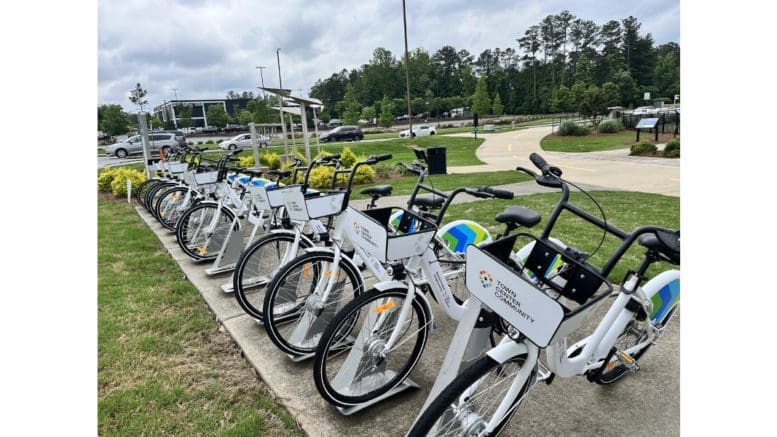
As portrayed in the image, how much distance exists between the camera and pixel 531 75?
60.3m

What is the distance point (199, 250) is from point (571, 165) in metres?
11.5

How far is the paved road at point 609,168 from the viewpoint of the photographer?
9.01 metres

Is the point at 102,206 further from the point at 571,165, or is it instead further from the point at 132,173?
the point at 571,165

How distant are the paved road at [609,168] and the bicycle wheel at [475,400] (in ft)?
24.8

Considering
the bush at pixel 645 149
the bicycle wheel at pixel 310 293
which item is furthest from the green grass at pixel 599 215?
the bush at pixel 645 149

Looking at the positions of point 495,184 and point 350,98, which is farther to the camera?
point 350,98

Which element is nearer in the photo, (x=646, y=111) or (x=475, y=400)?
(x=475, y=400)

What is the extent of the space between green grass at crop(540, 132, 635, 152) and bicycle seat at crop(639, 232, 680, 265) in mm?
17551

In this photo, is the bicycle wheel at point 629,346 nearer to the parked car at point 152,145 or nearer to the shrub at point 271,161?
the shrub at point 271,161

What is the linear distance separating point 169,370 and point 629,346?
2.66 metres

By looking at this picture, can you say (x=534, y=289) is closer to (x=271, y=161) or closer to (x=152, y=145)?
(x=271, y=161)

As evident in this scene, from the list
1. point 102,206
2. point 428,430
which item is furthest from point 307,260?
point 102,206

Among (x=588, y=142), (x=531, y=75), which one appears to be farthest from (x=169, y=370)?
(x=531, y=75)

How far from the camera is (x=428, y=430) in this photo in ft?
4.85
